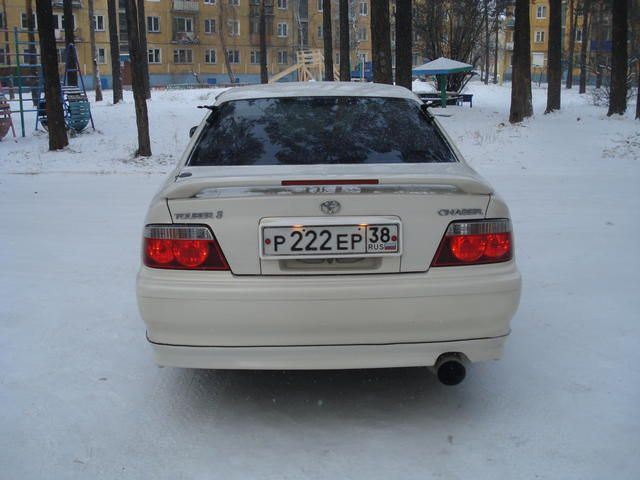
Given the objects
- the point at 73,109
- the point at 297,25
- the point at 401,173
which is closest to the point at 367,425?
the point at 401,173

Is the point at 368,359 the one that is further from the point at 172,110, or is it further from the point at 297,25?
the point at 297,25

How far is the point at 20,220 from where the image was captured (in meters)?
9.28

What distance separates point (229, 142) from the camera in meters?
4.12

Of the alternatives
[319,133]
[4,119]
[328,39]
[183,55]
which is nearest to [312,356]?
[319,133]

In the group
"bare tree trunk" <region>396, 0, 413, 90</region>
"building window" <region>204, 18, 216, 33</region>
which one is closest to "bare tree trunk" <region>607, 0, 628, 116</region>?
"bare tree trunk" <region>396, 0, 413, 90</region>

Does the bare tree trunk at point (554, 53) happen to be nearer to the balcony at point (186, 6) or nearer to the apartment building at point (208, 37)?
the apartment building at point (208, 37)

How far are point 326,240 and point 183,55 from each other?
75.9 metres

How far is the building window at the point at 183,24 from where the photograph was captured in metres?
74.6

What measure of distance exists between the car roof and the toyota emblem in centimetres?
144

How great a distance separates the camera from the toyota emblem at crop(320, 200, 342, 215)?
3250mm

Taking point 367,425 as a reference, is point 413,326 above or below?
above

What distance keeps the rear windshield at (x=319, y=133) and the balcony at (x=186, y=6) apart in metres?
74.4

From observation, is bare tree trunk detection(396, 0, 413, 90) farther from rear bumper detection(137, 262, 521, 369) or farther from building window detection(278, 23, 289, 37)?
building window detection(278, 23, 289, 37)

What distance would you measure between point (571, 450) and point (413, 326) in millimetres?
882
